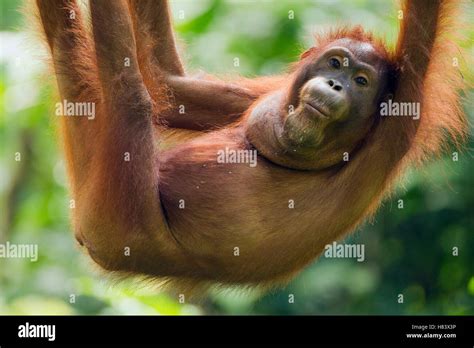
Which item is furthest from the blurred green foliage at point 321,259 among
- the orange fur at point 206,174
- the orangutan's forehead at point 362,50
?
the orange fur at point 206,174

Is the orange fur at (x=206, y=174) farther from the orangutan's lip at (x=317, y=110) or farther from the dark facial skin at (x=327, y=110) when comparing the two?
the orangutan's lip at (x=317, y=110)

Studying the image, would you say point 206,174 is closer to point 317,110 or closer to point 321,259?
point 317,110

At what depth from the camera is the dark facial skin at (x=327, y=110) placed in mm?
4652

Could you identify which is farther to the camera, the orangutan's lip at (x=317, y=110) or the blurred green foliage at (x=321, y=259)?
the blurred green foliage at (x=321, y=259)

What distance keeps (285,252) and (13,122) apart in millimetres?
3969

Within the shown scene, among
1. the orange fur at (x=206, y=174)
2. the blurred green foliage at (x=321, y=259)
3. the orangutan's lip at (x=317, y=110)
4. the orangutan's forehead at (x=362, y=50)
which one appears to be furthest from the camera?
the blurred green foliage at (x=321, y=259)

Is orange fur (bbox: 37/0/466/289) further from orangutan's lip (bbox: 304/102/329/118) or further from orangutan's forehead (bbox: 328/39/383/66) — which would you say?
orangutan's lip (bbox: 304/102/329/118)

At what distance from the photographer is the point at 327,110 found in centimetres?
461

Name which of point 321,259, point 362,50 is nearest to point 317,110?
point 362,50

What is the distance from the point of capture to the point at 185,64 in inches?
225

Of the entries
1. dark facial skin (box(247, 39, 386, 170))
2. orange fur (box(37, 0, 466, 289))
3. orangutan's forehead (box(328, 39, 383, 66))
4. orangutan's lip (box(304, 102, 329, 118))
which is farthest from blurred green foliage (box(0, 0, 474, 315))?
orangutan's lip (box(304, 102, 329, 118))
